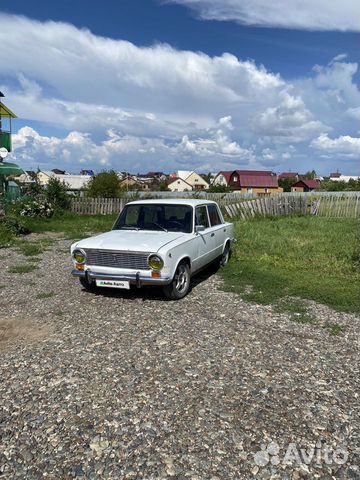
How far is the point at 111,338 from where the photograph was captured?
5023 millimetres

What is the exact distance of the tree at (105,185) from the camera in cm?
3221

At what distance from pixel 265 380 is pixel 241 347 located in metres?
0.83

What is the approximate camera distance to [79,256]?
261 inches

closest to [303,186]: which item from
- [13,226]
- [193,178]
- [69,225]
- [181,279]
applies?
[193,178]

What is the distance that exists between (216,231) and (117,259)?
2.83m

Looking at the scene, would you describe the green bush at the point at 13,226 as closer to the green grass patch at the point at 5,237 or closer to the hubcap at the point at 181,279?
the green grass patch at the point at 5,237

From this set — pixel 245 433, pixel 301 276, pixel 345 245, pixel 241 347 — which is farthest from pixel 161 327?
pixel 345 245

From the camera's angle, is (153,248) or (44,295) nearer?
(153,248)

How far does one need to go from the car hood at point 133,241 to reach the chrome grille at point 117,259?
0.07 m

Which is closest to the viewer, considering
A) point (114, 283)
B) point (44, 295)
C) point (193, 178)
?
point (114, 283)

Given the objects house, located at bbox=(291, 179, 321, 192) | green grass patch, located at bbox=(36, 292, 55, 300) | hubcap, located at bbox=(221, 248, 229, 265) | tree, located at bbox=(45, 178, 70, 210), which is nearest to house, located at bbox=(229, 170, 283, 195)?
house, located at bbox=(291, 179, 321, 192)

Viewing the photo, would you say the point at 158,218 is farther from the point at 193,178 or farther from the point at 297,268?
the point at 193,178

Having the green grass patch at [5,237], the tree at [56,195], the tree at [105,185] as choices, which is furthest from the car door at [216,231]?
the tree at [105,185]

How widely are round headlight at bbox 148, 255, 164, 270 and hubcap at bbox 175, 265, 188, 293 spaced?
0.59 metres
